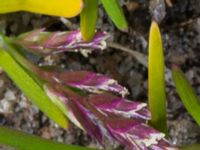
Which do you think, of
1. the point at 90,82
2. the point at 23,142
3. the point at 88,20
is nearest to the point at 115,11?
the point at 88,20

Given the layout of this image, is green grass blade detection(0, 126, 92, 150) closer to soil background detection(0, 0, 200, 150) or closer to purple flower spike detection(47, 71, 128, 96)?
purple flower spike detection(47, 71, 128, 96)

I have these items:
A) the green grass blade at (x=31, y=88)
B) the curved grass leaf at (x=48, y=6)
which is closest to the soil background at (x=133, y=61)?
the green grass blade at (x=31, y=88)

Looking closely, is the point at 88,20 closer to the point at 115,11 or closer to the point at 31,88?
the point at 115,11

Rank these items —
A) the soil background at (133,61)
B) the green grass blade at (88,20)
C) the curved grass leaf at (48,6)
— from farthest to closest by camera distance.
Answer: the soil background at (133,61), the green grass blade at (88,20), the curved grass leaf at (48,6)

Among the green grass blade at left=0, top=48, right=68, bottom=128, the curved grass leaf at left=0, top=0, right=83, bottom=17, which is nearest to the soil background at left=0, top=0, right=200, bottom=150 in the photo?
the green grass blade at left=0, top=48, right=68, bottom=128

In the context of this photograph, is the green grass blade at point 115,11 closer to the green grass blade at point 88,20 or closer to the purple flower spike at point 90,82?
the green grass blade at point 88,20

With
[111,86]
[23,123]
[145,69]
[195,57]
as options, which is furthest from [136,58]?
[111,86]

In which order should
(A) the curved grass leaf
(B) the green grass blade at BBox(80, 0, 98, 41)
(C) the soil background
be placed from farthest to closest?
(C) the soil background → (B) the green grass blade at BBox(80, 0, 98, 41) → (A) the curved grass leaf

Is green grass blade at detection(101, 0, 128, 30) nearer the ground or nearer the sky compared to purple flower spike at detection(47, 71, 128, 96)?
nearer the sky
